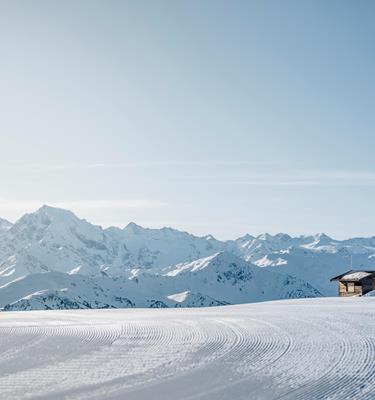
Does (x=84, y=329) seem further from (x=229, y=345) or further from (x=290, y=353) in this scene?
(x=290, y=353)

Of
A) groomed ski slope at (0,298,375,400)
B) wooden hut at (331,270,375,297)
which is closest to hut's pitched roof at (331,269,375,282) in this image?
wooden hut at (331,270,375,297)

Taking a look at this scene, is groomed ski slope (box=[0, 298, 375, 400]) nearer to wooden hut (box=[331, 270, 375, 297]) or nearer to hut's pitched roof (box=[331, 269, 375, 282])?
wooden hut (box=[331, 270, 375, 297])

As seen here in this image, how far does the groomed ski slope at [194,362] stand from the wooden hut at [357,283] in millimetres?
52432

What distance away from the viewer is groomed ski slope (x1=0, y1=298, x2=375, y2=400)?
1530 centimetres

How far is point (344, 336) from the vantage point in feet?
78.9

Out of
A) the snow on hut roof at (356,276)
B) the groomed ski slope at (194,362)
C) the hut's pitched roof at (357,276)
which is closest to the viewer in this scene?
the groomed ski slope at (194,362)

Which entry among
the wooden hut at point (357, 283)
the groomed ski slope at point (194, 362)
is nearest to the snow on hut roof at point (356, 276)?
the wooden hut at point (357, 283)

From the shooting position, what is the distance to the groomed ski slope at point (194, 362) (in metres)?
15.3

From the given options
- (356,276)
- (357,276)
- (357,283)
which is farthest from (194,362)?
(356,276)

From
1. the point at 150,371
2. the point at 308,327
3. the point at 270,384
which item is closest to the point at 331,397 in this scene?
the point at 270,384

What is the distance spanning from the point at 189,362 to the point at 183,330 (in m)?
9.03

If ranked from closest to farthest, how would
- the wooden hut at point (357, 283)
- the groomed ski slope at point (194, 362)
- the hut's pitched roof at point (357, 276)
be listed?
the groomed ski slope at point (194, 362) → the wooden hut at point (357, 283) → the hut's pitched roof at point (357, 276)

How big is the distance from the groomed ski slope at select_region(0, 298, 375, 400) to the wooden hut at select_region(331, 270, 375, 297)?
52.4 m

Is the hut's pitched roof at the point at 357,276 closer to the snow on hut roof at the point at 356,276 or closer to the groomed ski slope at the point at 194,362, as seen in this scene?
the snow on hut roof at the point at 356,276
